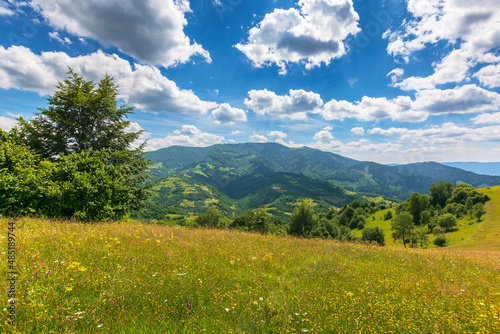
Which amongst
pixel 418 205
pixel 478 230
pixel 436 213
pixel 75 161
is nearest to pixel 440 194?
pixel 418 205

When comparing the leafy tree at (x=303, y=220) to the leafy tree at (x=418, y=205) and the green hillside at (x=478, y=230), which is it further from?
the leafy tree at (x=418, y=205)

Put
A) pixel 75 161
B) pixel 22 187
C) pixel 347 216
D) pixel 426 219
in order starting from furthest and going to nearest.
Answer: pixel 347 216 < pixel 426 219 < pixel 75 161 < pixel 22 187

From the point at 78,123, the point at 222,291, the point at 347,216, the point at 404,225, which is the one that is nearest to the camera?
the point at 222,291

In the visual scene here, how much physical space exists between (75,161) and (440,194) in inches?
6123

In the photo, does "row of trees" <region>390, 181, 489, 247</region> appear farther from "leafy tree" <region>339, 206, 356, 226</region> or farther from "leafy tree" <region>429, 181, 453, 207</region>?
"leafy tree" <region>339, 206, 356, 226</region>

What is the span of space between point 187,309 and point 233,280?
1710 mm

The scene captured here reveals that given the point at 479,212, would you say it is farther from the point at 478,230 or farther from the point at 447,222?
the point at 478,230

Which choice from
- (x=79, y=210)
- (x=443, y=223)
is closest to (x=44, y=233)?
(x=79, y=210)

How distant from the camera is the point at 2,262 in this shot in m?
4.31

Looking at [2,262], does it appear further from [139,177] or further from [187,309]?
[139,177]

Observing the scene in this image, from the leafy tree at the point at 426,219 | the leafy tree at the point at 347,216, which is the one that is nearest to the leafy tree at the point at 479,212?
the leafy tree at the point at 426,219

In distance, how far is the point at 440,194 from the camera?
369 feet

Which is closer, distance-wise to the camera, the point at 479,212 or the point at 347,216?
the point at 479,212

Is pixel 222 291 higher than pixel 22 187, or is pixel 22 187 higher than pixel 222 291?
pixel 22 187
